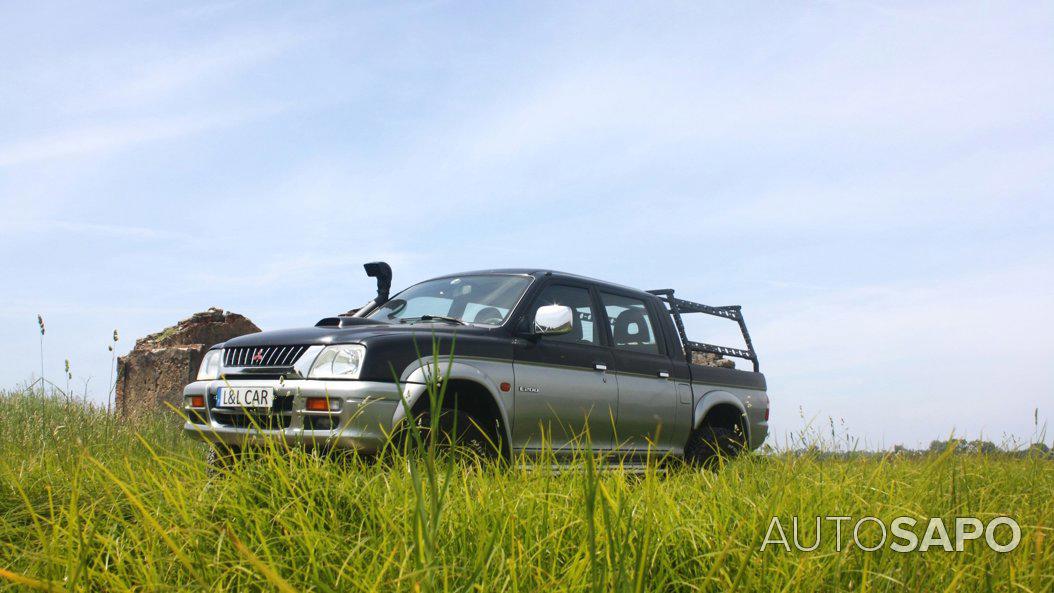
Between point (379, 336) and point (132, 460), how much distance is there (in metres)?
1.74

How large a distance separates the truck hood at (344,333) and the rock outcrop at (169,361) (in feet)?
19.8

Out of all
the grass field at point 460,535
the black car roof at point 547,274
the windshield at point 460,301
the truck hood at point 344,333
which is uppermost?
the black car roof at point 547,274

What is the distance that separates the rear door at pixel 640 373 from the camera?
692 centimetres

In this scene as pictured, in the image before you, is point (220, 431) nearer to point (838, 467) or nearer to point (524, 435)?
point (524, 435)

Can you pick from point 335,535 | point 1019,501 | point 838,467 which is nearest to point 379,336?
point 335,535

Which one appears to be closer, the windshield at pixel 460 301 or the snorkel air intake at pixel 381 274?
the windshield at pixel 460 301

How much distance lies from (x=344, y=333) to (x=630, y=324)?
2944 mm

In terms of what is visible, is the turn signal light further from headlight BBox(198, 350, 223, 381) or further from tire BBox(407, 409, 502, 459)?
headlight BBox(198, 350, 223, 381)

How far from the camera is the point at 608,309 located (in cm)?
709

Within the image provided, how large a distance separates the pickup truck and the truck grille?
1 centimetres

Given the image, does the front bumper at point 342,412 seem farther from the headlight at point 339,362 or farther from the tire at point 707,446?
the tire at point 707,446

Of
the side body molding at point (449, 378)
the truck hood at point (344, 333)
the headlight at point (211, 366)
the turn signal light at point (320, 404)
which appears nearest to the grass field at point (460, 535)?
the side body molding at point (449, 378)

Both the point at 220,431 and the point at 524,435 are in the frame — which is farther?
the point at 524,435

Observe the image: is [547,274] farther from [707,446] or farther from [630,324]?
[707,446]
